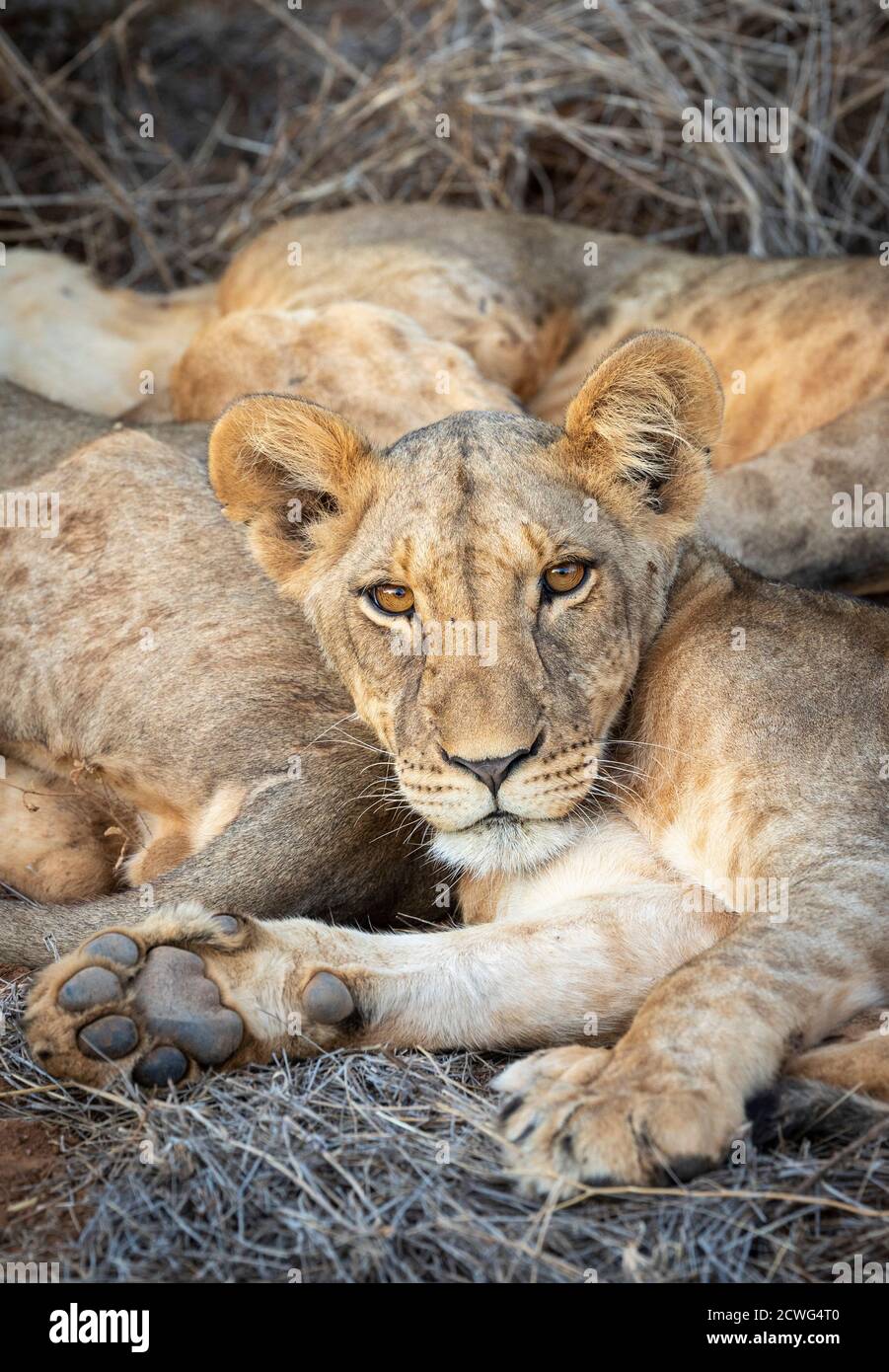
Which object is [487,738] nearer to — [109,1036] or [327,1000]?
[327,1000]

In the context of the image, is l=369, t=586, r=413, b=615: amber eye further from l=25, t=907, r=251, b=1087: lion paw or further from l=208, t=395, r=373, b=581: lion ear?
l=25, t=907, r=251, b=1087: lion paw

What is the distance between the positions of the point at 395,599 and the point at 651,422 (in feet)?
1.98

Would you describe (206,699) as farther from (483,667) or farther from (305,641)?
(483,667)

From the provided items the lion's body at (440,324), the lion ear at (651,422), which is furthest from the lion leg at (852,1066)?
the lion's body at (440,324)

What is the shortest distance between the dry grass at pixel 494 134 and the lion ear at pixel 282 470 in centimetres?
295

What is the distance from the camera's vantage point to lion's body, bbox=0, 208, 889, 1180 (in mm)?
2334

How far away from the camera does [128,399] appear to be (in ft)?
17.4

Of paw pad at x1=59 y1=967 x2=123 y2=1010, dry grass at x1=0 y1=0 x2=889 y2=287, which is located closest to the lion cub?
paw pad at x1=59 y1=967 x2=123 y2=1010

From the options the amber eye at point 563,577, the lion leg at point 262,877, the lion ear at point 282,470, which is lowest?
the lion leg at point 262,877

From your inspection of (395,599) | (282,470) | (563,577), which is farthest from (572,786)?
(282,470)

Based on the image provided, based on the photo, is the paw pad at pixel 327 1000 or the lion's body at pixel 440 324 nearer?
the paw pad at pixel 327 1000

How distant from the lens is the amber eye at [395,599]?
9.09ft

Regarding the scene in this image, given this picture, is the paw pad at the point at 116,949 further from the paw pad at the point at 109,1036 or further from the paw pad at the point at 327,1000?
the paw pad at the point at 327,1000

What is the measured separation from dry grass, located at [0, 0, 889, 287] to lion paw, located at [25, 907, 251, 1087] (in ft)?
13.0
